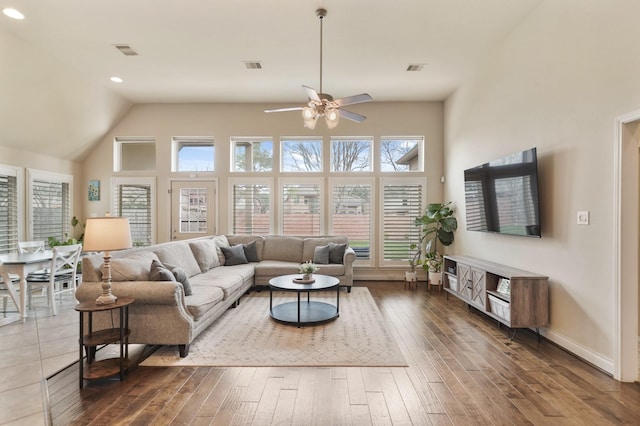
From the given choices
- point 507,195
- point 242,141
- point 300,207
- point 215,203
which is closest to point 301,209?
point 300,207

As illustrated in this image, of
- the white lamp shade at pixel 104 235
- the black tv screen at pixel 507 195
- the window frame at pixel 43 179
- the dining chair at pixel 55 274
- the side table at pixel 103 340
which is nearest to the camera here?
the side table at pixel 103 340

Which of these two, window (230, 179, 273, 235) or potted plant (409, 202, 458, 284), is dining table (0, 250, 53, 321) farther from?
potted plant (409, 202, 458, 284)

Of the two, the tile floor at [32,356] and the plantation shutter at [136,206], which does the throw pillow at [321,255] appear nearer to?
the tile floor at [32,356]

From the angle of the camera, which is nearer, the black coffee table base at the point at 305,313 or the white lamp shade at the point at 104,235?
the white lamp shade at the point at 104,235

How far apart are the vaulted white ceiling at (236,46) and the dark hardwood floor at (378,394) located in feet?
12.0

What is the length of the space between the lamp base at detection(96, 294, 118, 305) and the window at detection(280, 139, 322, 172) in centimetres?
452

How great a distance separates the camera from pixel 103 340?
9.02 feet

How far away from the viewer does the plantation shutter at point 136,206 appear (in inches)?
275

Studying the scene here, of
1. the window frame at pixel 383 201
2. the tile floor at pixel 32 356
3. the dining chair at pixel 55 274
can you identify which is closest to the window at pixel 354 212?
the window frame at pixel 383 201

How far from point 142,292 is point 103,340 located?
466mm

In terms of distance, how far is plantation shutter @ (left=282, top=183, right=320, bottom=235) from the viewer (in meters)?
6.88

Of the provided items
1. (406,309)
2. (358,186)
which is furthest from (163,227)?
(406,309)

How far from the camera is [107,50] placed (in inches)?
182

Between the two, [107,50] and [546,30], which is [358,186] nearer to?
[546,30]
